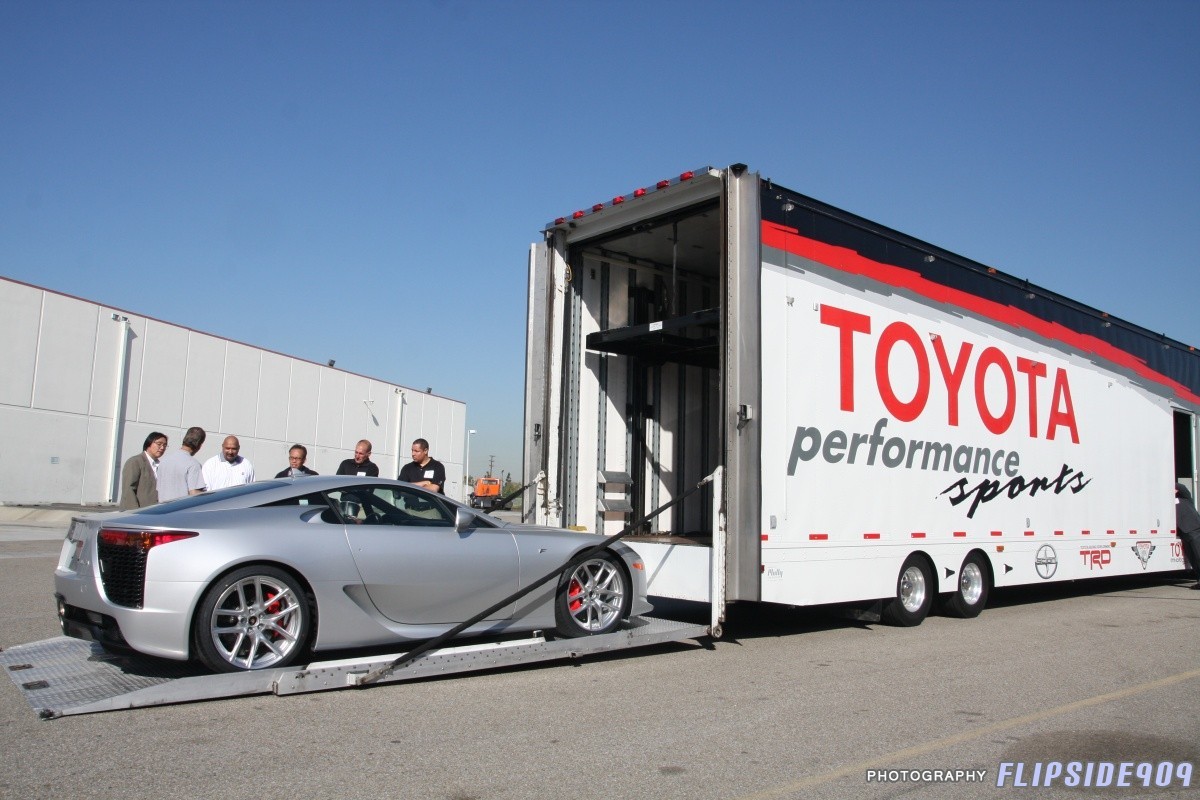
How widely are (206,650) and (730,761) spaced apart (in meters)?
2.98

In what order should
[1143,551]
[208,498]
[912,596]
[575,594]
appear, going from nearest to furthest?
[208,498] → [575,594] → [912,596] → [1143,551]

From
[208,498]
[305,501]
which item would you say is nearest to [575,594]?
[305,501]

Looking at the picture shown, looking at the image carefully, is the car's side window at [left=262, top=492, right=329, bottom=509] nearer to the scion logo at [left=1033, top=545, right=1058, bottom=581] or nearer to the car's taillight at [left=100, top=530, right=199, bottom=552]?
the car's taillight at [left=100, top=530, right=199, bottom=552]

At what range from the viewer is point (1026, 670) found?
23.8ft

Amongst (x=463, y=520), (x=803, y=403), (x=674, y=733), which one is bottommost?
(x=674, y=733)

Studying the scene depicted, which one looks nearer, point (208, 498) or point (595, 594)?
point (208, 498)

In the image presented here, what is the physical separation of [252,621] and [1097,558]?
36.1 feet

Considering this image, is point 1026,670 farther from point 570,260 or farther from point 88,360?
point 88,360

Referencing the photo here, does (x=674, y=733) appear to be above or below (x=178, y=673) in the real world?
below

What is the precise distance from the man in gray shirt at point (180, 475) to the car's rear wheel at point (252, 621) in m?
3.42

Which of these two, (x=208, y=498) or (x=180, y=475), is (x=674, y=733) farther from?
(x=180, y=475)

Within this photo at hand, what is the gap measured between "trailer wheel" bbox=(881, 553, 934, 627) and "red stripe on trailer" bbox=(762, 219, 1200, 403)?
276 centimetres

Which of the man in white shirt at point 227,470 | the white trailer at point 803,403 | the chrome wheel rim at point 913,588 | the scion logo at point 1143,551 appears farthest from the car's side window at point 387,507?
the scion logo at point 1143,551

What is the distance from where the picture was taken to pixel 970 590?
10.2 m
